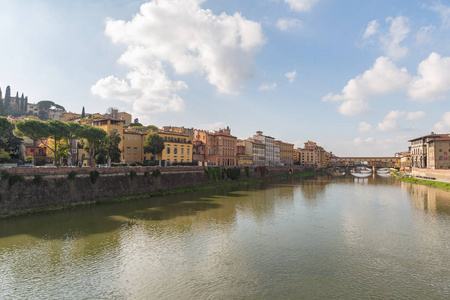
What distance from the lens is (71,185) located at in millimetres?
32750

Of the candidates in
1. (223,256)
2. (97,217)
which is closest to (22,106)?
(97,217)

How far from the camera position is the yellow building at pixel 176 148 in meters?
65.7

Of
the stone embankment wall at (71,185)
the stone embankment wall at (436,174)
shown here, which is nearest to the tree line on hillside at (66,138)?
the stone embankment wall at (71,185)

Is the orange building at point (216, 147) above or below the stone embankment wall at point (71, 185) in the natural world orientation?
above

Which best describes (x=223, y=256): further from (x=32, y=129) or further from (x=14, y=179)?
(x=32, y=129)

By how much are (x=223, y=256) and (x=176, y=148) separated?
174 ft

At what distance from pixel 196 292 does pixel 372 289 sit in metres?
8.65

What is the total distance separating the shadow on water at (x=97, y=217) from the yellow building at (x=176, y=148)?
28973 millimetres

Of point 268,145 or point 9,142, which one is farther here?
point 268,145

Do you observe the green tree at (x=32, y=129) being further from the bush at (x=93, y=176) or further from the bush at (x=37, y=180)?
the bush at (x=37, y=180)

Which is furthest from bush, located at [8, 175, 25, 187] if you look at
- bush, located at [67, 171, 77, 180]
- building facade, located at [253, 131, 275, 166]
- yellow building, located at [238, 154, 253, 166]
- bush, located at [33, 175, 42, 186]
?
building facade, located at [253, 131, 275, 166]

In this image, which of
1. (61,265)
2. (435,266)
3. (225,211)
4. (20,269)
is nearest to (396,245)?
(435,266)

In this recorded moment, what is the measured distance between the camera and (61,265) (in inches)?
604

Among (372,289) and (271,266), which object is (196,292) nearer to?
(271,266)
